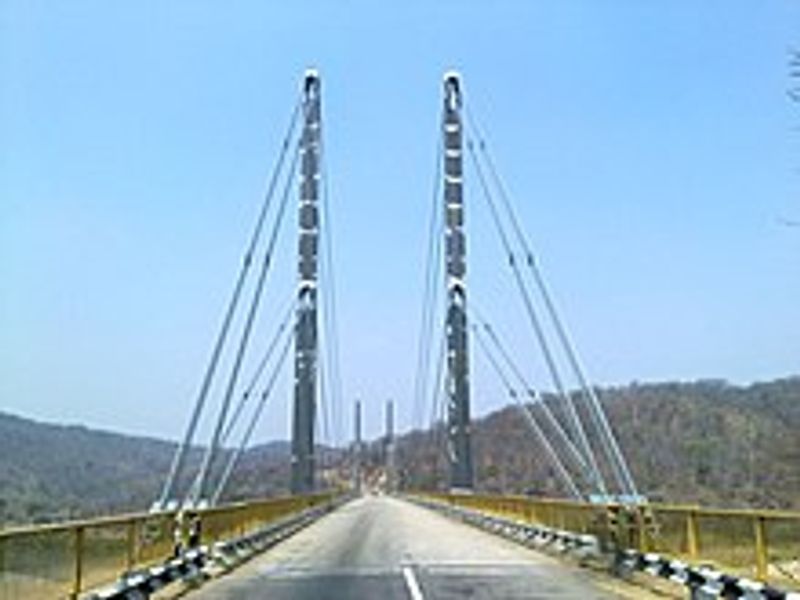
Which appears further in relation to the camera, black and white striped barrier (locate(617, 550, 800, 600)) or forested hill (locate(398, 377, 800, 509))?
forested hill (locate(398, 377, 800, 509))

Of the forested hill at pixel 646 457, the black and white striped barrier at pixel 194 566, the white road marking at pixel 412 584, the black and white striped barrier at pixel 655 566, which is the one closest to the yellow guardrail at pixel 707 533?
the black and white striped barrier at pixel 655 566

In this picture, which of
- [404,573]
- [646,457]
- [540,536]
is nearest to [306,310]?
[540,536]

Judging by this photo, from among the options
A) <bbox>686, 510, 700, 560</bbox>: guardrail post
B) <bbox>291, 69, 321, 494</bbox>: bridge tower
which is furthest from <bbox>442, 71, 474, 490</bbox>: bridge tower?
<bbox>686, 510, 700, 560</bbox>: guardrail post

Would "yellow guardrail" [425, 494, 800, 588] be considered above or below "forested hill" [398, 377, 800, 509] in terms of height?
below

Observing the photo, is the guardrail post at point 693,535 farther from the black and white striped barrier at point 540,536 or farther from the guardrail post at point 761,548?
the black and white striped barrier at point 540,536

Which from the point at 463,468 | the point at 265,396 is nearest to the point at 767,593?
the point at 265,396

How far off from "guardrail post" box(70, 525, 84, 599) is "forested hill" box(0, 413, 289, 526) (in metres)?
39.0

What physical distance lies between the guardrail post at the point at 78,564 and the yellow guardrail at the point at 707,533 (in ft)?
25.0

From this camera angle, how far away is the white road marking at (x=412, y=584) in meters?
17.6

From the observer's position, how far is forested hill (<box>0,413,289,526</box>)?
3091 inches

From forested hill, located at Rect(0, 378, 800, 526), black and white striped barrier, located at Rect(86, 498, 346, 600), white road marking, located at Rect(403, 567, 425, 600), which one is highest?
forested hill, located at Rect(0, 378, 800, 526)

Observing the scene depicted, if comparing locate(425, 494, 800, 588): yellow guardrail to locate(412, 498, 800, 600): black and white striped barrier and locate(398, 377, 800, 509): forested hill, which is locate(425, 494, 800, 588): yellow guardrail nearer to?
locate(412, 498, 800, 600): black and white striped barrier

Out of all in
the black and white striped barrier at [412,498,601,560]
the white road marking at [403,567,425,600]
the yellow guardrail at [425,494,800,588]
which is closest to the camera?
the yellow guardrail at [425,494,800,588]

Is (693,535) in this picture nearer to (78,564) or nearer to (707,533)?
(707,533)
